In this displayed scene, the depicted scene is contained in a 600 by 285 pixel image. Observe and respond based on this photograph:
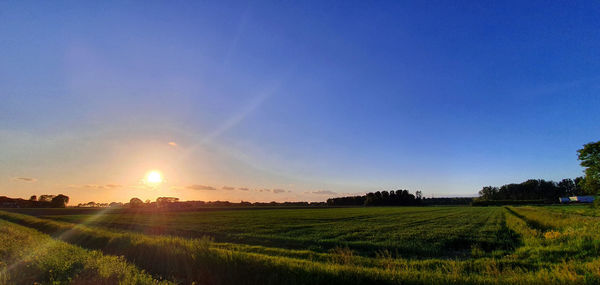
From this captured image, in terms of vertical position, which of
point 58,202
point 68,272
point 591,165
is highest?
point 591,165

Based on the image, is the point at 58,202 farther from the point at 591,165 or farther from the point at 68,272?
the point at 591,165

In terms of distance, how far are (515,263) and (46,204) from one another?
20520 cm

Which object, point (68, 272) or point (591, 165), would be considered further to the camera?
point (591, 165)

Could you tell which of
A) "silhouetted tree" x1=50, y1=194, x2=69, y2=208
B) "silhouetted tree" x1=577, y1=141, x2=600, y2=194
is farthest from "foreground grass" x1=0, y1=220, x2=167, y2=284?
"silhouetted tree" x1=50, y1=194, x2=69, y2=208

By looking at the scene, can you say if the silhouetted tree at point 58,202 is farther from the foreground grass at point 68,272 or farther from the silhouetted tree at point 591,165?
the silhouetted tree at point 591,165

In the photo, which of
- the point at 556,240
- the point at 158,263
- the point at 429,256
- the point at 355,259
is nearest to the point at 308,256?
the point at 355,259

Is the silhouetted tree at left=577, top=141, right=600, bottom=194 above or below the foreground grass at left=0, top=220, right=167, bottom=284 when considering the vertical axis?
above

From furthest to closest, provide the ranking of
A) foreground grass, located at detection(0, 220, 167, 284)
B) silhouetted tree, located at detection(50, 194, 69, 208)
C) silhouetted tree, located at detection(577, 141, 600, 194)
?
silhouetted tree, located at detection(50, 194, 69, 208), silhouetted tree, located at detection(577, 141, 600, 194), foreground grass, located at detection(0, 220, 167, 284)

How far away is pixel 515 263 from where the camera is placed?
13008 mm

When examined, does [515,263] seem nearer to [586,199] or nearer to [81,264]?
[81,264]

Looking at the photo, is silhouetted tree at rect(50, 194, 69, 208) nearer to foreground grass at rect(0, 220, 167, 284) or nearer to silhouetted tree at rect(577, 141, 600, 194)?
foreground grass at rect(0, 220, 167, 284)

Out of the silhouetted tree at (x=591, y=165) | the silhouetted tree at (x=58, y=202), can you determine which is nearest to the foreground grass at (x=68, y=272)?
the silhouetted tree at (x=591, y=165)

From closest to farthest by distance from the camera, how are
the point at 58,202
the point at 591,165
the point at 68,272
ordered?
the point at 68,272, the point at 591,165, the point at 58,202

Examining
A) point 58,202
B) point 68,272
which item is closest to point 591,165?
point 68,272
